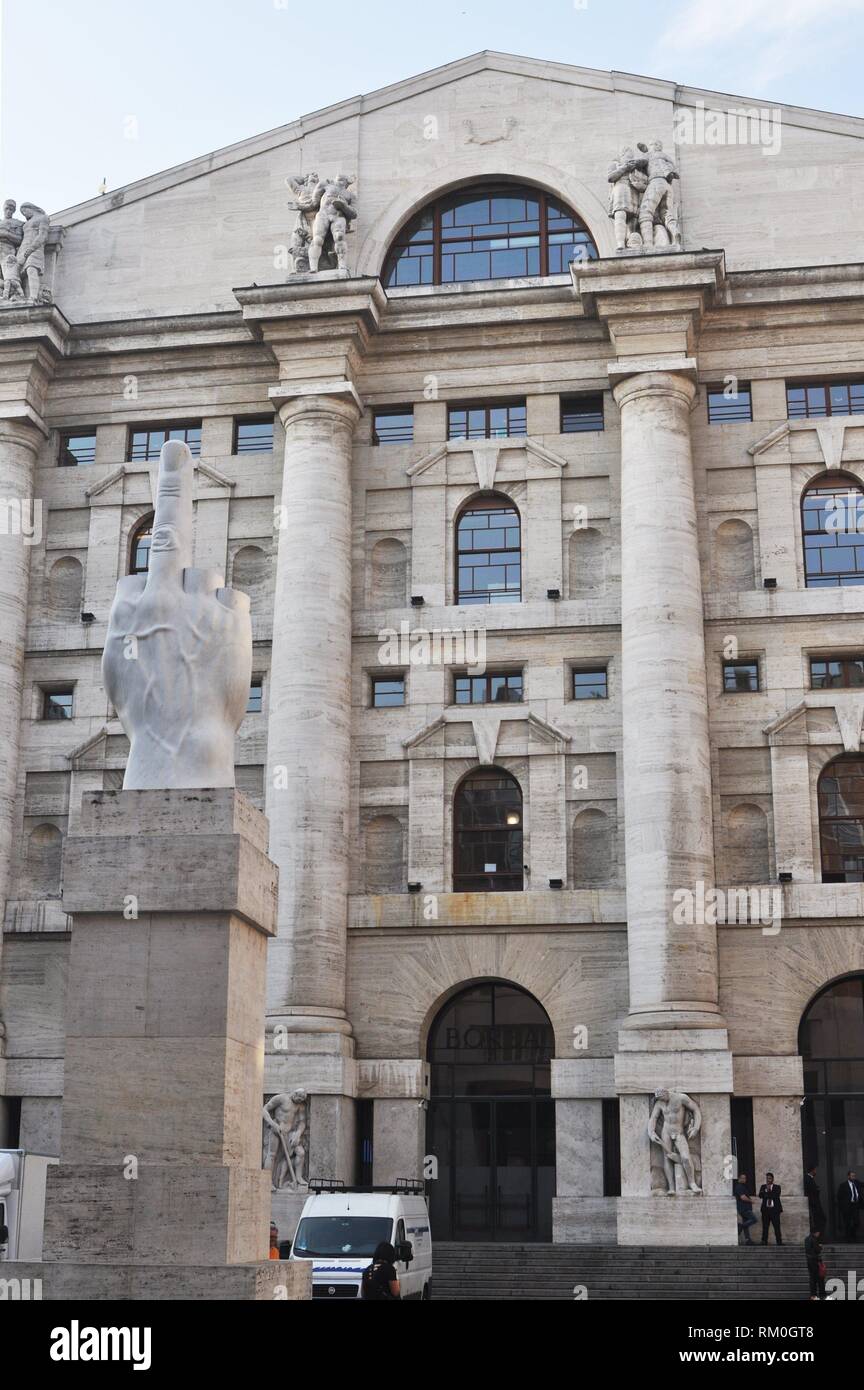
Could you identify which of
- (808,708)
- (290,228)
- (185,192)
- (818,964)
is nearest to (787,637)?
(808,708)

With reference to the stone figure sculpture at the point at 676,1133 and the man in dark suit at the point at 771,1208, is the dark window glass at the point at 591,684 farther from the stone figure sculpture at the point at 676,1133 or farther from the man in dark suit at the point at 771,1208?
the man in dark suit at the point at 771,1208

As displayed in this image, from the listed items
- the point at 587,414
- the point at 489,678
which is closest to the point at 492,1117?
the point at 489,678

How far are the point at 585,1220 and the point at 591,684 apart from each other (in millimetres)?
13133

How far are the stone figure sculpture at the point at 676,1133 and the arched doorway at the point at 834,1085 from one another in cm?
348

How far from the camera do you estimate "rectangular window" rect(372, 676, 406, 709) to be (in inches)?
1752

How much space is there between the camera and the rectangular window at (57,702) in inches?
1818

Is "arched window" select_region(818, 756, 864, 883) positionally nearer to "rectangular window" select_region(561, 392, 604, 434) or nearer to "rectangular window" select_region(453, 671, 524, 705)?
"rectangular window" select_region(453, 671, 524, 705)

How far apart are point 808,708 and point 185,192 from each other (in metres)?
23.2

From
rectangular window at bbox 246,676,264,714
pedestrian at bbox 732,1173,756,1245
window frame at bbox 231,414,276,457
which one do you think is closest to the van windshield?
pedestrian at bbox 732,1173,756,1245

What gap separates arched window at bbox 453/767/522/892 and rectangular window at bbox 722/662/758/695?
19.4 ft

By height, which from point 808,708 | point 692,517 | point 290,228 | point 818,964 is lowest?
point 818,964
